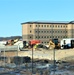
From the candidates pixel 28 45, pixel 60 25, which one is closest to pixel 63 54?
pixel 28 45

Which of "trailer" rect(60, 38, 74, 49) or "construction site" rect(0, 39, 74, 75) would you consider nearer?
"construction site" rect(0, 39, 74, 75)

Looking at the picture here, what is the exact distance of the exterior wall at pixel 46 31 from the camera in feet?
408

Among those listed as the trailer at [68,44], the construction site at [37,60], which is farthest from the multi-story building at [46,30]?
the trailer at [68,44]

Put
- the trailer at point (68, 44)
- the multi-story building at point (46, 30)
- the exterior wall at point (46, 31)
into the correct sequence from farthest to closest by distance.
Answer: the multi-story building at point (46, 30), the exterior wall at point (46, 31), the trailer at point (68, 44)

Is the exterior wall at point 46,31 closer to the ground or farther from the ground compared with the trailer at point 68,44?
farther from the ground

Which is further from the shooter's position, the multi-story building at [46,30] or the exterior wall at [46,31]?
the multi-story building at [46,30]

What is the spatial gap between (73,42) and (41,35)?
2859 inches

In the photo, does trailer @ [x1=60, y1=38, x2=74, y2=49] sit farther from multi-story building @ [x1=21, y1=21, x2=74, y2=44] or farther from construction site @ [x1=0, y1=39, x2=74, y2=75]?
multi-story building @ [x1=21, y1=21, x2=74, y2=44]

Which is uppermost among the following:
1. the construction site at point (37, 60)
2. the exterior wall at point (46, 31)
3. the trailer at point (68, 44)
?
the exterior wall at point (46, 31)

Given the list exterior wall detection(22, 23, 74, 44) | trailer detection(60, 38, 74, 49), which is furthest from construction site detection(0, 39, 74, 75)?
exterior wall detection(22, 23, 74, 44)

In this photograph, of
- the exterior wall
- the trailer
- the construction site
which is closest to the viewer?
the construction site

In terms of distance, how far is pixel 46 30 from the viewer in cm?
12825

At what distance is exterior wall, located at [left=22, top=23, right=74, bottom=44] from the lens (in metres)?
124

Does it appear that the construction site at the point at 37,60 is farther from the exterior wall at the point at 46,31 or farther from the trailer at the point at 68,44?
the exterior wall at the point at 46,31
